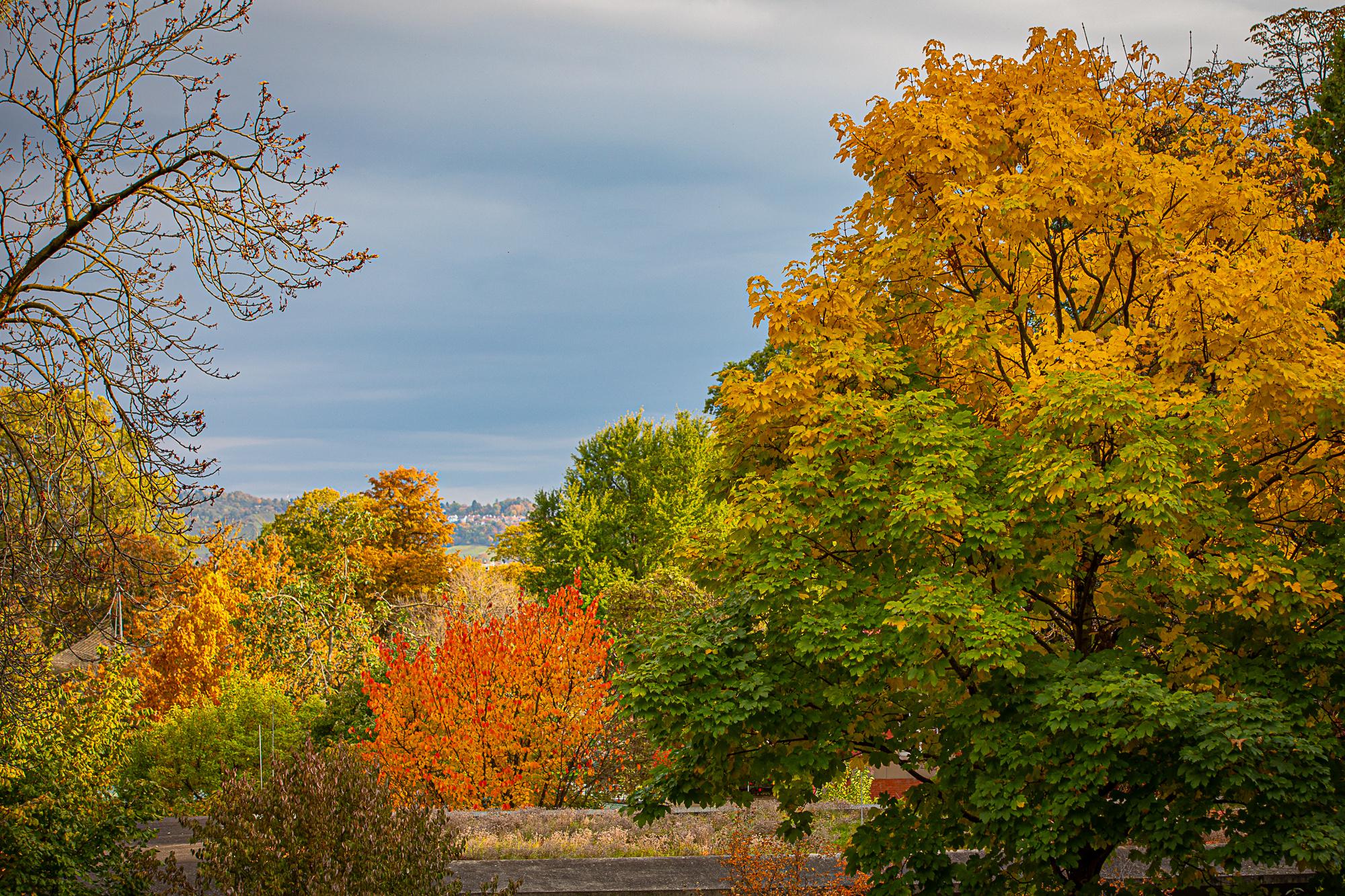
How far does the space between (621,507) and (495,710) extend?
870 inches

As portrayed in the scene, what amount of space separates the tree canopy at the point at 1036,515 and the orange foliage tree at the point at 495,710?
4.93 metres

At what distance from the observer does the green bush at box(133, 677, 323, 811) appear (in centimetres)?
1969

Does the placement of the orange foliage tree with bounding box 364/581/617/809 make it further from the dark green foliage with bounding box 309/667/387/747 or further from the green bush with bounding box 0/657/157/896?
the dark green foliage with bounding box 309/667/387/747

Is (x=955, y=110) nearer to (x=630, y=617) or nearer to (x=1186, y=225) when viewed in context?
(x=1186, y=225)

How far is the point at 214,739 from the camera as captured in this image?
1980 cm

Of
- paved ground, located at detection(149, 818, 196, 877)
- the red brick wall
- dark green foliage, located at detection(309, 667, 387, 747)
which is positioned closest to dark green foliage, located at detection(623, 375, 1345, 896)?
paved ground, located at detection(149, 818, 196, 877)

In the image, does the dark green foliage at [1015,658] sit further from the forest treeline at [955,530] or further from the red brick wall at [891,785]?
the red brick wall at [891,785]

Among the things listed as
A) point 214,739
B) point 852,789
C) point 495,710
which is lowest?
point 852,789

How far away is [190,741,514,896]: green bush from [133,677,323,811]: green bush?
13350mm

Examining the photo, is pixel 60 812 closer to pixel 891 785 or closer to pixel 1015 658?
pixel 1015 658

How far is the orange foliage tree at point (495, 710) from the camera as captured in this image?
14.7m

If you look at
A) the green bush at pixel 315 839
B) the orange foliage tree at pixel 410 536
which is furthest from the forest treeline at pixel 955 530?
the orange foliage tree at pixel 410 536

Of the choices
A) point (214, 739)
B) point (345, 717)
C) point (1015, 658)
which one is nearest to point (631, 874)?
point (1015, 658)

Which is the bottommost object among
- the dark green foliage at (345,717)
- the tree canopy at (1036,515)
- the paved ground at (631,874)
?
the paved ground at (631,874)
